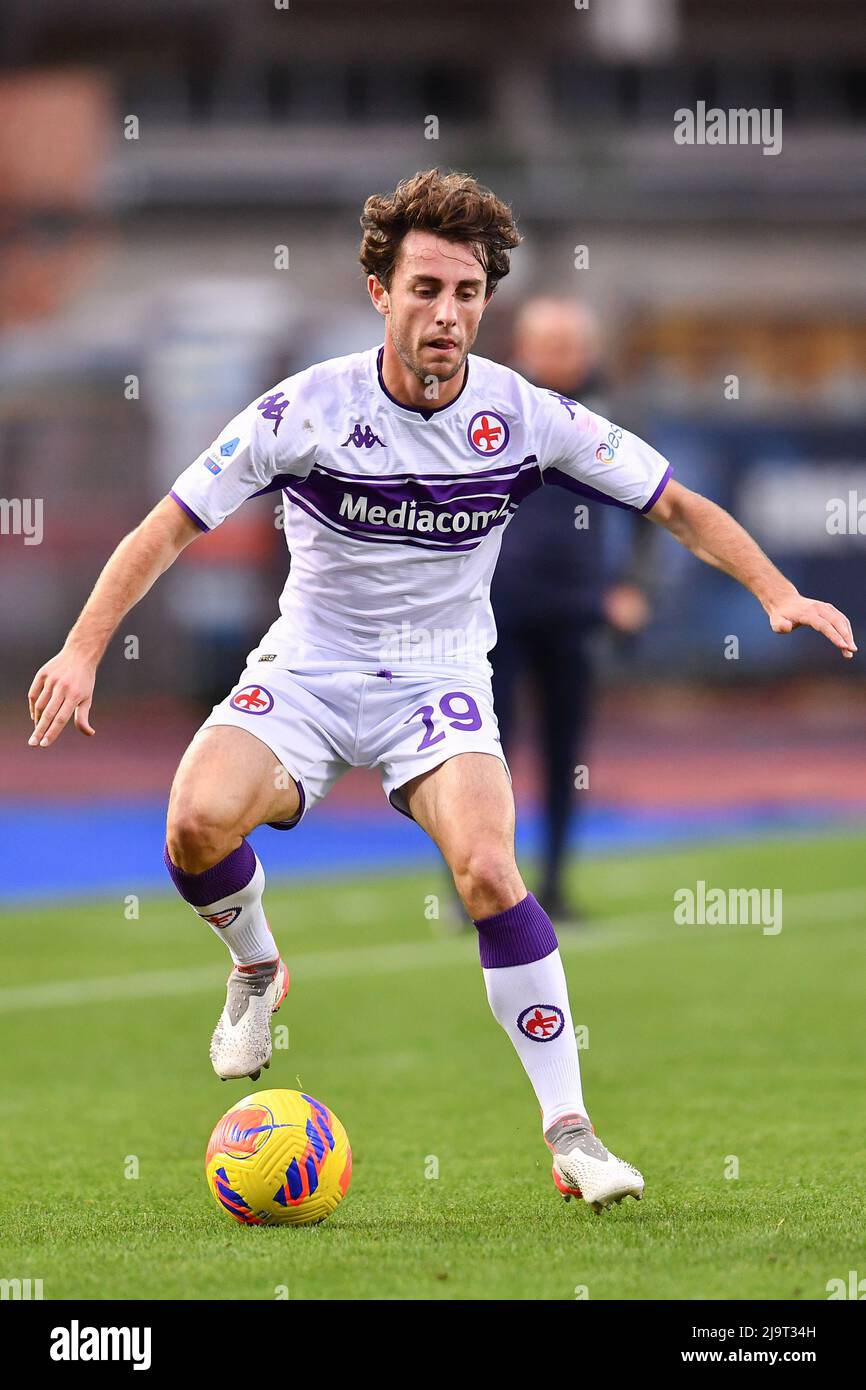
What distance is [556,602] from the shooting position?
10.0 metres

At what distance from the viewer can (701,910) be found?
38.4 ft

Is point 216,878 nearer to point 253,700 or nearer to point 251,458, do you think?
point 253,700

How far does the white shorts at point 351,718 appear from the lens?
557 centimetres

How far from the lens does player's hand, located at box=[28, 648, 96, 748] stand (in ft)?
16.2

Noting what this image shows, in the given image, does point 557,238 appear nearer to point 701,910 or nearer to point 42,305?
point 42,305

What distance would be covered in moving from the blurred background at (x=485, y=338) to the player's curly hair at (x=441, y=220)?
4.33 m

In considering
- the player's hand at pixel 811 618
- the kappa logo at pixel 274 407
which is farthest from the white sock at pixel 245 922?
the player's hand at pixel 811 618

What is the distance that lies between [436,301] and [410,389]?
28 centimetres

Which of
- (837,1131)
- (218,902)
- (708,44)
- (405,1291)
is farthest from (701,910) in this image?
(708,44)

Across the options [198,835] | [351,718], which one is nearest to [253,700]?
[351,718]

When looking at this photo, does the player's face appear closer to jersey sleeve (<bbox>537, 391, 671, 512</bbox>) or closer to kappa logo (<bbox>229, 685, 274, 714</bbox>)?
jersey sleeve (<bbox>537, 391, 671, 512</bbox>)

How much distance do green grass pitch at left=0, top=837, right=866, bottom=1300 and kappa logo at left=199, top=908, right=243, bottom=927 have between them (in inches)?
28.7

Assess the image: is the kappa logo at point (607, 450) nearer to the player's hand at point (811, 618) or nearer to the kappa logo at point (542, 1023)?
the player's hand at point (811, 618)
